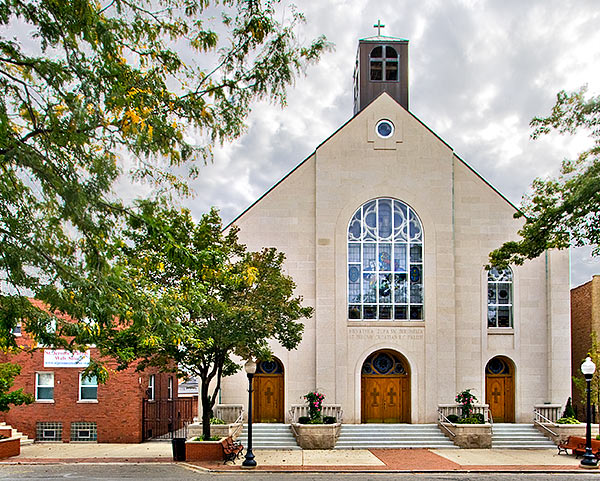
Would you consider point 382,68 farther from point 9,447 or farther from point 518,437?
point 9,447

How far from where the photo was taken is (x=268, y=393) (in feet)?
95.7

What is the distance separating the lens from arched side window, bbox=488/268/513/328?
2942 centimetres

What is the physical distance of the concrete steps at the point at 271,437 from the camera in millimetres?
25766

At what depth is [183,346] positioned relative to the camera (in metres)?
21.3

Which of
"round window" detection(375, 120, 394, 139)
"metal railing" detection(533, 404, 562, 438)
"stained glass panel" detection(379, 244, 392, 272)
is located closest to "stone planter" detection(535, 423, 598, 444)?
"metal railing" detection(533, 404, 562, 438)

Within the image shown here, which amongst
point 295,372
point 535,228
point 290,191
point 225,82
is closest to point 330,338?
point 295,372

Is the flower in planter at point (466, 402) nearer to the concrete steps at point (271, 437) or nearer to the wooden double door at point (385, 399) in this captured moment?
the wooden double door at point (385, 399)

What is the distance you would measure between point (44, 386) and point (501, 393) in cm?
1945

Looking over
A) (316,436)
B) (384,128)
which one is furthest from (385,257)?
(316,436)

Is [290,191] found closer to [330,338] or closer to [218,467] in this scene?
[330,338]

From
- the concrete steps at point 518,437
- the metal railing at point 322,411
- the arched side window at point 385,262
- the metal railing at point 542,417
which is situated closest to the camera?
Answer: the concrete steps at point 518,437

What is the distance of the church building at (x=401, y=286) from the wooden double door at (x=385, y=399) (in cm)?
4

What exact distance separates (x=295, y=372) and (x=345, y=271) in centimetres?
478

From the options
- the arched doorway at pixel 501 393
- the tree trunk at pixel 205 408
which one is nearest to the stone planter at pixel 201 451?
the tree trunk at pixel 205 408
